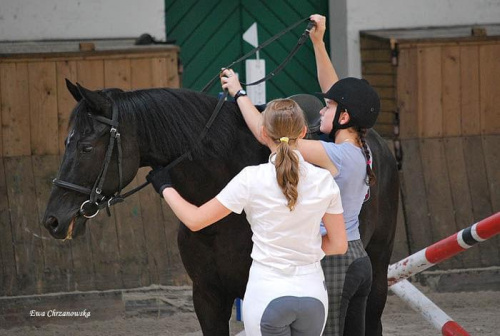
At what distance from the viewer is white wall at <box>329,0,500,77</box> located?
8.85 meters

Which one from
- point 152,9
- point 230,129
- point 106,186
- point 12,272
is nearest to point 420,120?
point 152,9

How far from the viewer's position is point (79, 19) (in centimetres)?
841

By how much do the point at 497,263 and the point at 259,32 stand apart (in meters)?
2.88

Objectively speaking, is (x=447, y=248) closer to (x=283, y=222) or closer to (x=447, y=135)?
(x=283, y=222)

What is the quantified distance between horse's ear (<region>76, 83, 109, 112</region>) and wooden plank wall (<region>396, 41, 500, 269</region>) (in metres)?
4.29

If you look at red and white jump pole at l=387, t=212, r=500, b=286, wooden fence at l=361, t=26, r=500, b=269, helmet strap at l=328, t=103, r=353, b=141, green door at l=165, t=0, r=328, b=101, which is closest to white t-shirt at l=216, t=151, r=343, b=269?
helmet strap at l=328, t=103, r=353, b=141

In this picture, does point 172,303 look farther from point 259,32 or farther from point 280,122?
point 280,122

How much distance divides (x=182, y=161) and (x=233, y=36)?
4.77 meters

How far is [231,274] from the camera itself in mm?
4789

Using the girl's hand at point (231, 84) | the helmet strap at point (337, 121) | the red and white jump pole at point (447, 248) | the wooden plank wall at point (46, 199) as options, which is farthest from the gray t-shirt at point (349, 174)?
the wooden plank wall at point (46, 199)

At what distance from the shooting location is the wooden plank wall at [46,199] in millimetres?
7762

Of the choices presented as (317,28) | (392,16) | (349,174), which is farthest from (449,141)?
(349,174)

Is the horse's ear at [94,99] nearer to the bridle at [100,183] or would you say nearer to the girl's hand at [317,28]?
the bridle at [100,183]

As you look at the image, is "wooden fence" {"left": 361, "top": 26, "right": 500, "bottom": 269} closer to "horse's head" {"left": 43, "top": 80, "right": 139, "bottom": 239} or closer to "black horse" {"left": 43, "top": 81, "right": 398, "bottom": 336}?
"black horse" {"left": 43, "top": 81, "right": 398, "bottom": 336}
